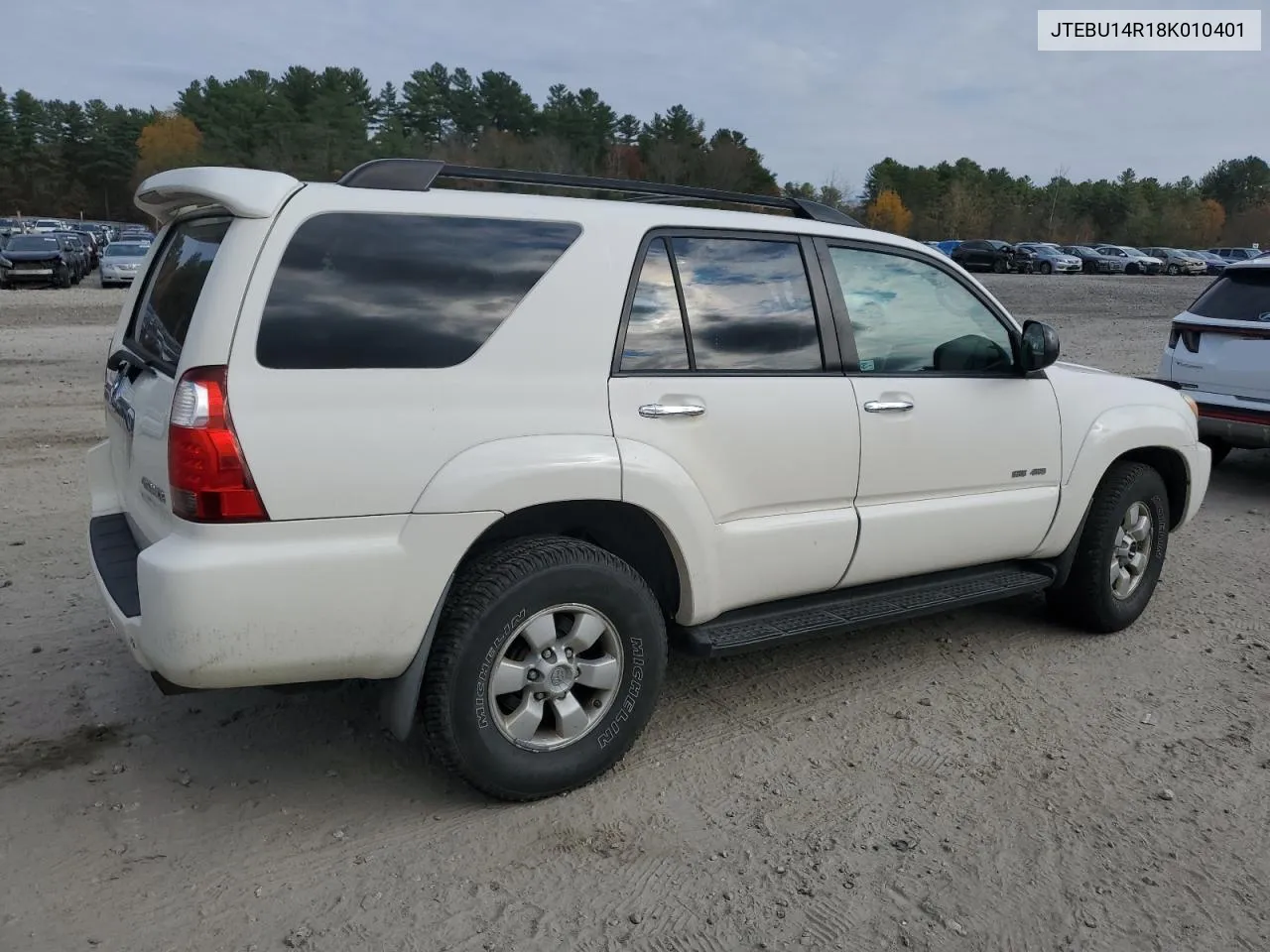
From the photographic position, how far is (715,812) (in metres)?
3.41

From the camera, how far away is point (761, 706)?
4.20 meters

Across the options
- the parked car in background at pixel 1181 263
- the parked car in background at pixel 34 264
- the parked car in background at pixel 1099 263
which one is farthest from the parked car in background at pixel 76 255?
the parked car in background at pixel 1181 263

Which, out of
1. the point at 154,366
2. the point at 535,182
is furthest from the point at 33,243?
the point at 535,182

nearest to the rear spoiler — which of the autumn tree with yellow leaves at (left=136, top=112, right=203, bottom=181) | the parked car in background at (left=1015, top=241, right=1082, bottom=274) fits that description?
the parked car in background at (left=1015, top=241, right=1082, bottom=274)

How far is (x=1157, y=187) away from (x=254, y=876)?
122575 millimetres

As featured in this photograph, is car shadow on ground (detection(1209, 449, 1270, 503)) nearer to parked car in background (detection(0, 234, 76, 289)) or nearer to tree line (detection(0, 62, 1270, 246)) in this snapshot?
parked car in background (detection(0, 234, 76, 289))

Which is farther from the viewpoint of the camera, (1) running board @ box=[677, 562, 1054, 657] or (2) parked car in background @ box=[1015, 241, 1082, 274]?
(2) parked car in background @ box=[1015, 241, 1082, 274]

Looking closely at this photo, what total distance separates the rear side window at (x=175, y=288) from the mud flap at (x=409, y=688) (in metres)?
1.06

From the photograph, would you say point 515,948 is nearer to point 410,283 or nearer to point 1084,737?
point 410,283

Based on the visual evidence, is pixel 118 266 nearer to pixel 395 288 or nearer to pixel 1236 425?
pixel 1236 425

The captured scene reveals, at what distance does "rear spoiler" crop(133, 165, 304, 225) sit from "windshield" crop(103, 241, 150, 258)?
27091mm

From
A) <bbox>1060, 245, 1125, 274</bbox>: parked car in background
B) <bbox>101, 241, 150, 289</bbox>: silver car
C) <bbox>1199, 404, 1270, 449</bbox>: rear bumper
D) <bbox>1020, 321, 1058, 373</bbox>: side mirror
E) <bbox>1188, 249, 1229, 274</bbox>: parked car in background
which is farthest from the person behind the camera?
<bbox>1188, 249, 1229, 274</bbox>: parked car in background

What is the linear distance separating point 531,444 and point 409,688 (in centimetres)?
83

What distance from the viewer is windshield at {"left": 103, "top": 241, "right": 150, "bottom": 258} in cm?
2775
